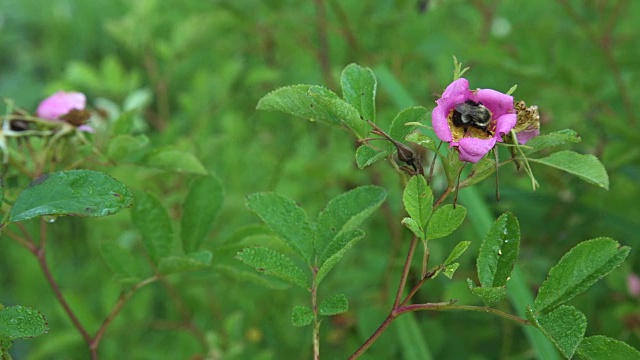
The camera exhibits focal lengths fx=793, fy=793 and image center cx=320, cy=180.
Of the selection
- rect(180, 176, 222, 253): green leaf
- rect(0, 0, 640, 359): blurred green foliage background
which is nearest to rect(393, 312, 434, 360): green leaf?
rect(0, 0, 640, 359): blurred green foliage background

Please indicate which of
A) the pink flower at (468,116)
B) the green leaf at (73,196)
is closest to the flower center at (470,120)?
the pink flower at (468,116)

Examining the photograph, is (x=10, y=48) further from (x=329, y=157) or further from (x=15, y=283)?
(x=329, y=157)

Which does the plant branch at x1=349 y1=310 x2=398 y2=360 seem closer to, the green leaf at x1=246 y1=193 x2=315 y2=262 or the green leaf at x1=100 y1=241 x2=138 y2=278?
the green leaf at x1=246 y1=193 x2=315 y2=262

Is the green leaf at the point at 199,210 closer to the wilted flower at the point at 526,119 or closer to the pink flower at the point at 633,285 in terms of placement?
the wilted flower at the point at 526,119

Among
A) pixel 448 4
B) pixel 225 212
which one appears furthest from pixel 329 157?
pixel 448 4

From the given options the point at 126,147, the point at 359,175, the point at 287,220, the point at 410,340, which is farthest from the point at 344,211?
the point at 359,175

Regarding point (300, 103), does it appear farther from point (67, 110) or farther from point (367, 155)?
point (67, 110)
